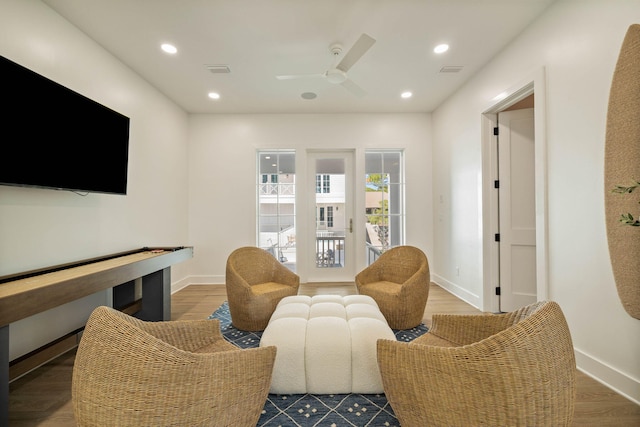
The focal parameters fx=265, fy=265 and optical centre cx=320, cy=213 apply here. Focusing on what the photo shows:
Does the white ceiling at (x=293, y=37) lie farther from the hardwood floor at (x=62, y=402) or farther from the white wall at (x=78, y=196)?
the hardwood floor at (x=62, y=402)

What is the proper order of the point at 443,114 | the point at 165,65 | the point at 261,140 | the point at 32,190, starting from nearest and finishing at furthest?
the point at 32,190, the point at 165,65, the point at 443,114, the point at 261,140

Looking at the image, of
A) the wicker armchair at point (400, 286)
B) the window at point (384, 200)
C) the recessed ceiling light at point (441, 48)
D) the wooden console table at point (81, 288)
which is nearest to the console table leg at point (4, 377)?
the wooden console table at point (81, 288)

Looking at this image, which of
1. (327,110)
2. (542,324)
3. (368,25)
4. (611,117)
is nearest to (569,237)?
(611,117)

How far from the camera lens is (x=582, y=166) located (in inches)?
75.5

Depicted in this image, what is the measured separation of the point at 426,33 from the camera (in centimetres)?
242

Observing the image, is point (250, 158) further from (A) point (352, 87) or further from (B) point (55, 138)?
(B) point (55, 138)

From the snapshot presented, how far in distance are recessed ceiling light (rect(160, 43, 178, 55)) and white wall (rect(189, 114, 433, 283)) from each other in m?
1.61

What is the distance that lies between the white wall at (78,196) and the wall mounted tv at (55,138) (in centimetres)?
11

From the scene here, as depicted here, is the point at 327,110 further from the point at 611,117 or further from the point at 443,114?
the point at 611,117

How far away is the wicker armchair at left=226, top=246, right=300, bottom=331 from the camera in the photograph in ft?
8.13

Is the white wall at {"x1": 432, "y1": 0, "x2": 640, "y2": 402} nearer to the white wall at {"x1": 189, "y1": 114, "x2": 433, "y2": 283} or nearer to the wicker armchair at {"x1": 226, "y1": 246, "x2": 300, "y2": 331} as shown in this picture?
the white wall at {"x1": 189, "y1": 114, "x2": 433, "y2": 283}

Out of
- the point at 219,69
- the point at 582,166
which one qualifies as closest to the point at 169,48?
the point at 219,69

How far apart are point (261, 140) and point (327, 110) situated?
1.16m

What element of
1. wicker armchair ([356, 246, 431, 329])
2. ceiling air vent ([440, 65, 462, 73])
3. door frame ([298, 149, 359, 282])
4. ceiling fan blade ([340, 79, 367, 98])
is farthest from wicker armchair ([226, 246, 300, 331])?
ceiling air vent ([440, 65, 462, 73])
